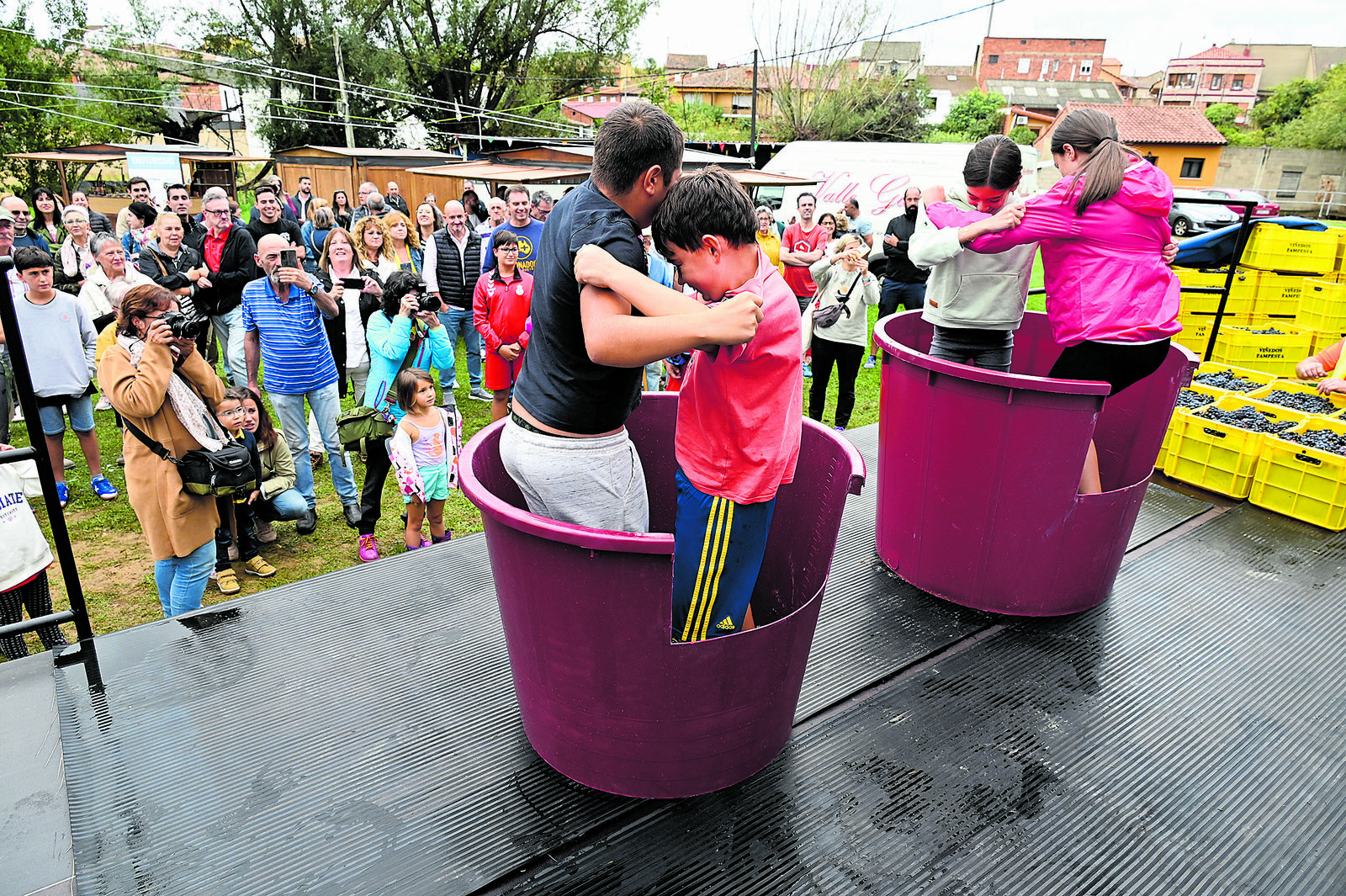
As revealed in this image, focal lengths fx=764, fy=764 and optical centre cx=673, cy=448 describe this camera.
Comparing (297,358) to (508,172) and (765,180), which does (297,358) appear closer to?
(508,172)

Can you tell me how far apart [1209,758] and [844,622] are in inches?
48.0

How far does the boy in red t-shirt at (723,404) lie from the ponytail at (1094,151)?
1566mm

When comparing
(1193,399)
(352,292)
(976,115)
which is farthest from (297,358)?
(976,115)

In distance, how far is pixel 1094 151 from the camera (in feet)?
9.45

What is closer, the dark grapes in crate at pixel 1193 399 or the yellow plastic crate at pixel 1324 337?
the dark grapes in crate at pixel 1193 399

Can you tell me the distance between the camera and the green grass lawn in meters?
4.27

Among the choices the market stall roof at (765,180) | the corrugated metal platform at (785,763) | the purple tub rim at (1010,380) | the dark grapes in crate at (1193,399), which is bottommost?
the corrugated metal platform at (785,763)

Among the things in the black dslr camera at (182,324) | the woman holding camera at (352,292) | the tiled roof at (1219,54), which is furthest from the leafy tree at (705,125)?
the tiled roof at (1219,54)

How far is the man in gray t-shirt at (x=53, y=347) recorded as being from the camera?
198 inches

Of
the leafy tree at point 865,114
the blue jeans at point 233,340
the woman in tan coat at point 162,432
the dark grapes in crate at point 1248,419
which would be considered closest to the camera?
the woman in tan coat at point 162,432

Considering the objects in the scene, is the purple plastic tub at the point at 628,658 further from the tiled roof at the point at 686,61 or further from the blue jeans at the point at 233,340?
the tiled roof at the point at 686,61

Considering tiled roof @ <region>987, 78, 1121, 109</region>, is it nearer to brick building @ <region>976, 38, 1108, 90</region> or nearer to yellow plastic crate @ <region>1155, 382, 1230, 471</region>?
brick building @ <region>976, 38, 1108, 90</region>

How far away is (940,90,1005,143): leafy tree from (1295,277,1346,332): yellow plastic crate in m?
41.7

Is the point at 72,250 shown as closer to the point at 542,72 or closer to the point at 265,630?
the point at 265,630
